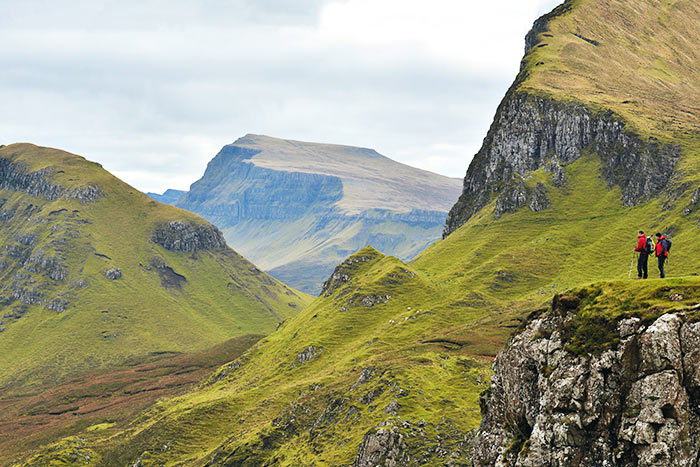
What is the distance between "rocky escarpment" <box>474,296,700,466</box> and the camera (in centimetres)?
4281

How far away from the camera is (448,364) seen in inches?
5625

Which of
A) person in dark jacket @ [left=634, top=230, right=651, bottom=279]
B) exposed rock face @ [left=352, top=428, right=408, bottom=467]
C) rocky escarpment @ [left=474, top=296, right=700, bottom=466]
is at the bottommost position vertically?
exposed rock face @ [left=352, top=428, right=408, bottom=467]

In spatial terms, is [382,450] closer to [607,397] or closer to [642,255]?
[642,255]

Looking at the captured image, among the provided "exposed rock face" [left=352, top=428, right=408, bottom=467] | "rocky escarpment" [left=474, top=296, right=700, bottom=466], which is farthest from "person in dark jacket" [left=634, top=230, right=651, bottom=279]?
"exposed rock face" [left=352, top=428, right=408, bottom=467]

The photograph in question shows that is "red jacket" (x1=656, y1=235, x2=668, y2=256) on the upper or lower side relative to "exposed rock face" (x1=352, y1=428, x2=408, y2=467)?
upper

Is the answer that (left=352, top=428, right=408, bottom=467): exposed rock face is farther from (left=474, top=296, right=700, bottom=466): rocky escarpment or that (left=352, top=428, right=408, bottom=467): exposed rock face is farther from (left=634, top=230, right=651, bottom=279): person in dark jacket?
(left=634, top=230, right=651, bottom=279): person in dark jacket

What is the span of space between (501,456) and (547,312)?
45.9ft

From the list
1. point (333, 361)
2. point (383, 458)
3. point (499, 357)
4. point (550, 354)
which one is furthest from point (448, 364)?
point (550, 354)

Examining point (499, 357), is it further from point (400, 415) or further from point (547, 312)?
point (400, 415)

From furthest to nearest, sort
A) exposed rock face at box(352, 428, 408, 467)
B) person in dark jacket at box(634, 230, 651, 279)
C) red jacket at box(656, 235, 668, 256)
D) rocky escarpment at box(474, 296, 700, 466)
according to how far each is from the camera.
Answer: exposed rock face at box(352, 428, 408, 467)
person in dark jacket at box(634, 230, 651, 279)
red jacket at box(656, 235, 668, 256)
rocky escarpment at box(474, 296, 700, 466)

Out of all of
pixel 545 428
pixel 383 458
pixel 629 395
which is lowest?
pixel 383 458

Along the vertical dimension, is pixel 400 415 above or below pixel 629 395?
below

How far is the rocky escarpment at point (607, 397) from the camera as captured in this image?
42812mm

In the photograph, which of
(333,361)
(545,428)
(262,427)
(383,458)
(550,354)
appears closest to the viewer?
(545,428)
